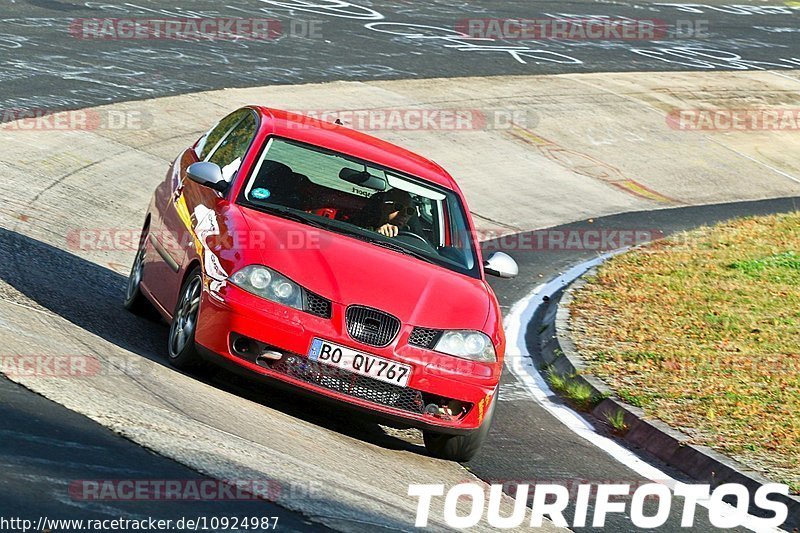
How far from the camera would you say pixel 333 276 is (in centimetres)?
754

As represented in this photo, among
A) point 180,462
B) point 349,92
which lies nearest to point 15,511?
point 180,462

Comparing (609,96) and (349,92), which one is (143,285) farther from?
(609,96)

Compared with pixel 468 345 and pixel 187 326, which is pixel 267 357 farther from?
pixel 468 345

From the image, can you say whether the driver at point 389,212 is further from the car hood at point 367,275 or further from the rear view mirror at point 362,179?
the car hood at point 367,275

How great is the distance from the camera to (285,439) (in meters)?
7.02

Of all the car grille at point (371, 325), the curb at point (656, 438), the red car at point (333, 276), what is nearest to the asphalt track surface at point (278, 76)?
the curb at point (656, 438)

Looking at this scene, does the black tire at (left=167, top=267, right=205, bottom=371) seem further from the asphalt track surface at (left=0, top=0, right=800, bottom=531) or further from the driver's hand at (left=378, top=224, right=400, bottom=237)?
the driver's hand at (left=378, top=224, right=400, bottom=237)

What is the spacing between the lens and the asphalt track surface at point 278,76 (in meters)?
5.79

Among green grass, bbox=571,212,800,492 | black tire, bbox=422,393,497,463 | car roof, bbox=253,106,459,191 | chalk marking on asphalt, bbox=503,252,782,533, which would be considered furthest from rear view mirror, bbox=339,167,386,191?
green grass, bbox=571,212,800,492

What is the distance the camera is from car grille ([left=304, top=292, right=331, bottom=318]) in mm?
7352

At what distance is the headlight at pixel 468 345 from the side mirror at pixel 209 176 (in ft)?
6.16

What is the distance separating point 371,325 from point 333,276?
392 millimetres

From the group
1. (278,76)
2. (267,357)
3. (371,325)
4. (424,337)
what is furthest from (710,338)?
(278,76)

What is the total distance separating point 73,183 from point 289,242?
259 inches
